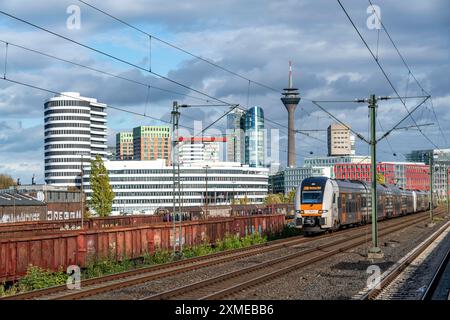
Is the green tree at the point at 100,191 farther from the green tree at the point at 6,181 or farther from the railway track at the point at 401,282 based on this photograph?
the green tree at the point at 6,181

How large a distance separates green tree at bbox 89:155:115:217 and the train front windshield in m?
56.2

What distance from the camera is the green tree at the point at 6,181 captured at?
172 meters

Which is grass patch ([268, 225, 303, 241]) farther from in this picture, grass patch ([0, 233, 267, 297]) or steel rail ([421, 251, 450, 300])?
steel rail ([421, 251, 450, 300])

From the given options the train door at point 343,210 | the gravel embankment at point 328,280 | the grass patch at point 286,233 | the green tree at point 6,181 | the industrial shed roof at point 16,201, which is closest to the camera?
the gravel embankment at point 328,280

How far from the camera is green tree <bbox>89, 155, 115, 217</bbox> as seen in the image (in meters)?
95.2

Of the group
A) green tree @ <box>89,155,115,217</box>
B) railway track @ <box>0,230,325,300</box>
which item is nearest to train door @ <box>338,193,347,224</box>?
railway track @ <box>0,230,325,300</box>

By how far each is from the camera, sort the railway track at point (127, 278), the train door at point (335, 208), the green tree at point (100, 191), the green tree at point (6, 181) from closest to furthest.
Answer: the railway track at point (127, 278), the train door at point (335, 208), the green tree at point (100, 191), the green tree at point (6, 181)

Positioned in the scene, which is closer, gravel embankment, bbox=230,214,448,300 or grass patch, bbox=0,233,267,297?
gravel embankment, bbox=230,214,448,300

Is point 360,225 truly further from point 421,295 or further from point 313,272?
point 421,295

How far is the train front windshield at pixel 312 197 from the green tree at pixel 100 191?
56.2 metres

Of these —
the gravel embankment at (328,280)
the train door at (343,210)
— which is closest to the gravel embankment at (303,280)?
the gravel embankment at (328,280)

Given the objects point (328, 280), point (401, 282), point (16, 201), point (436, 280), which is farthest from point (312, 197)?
point (16, 201)
